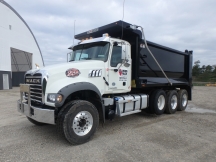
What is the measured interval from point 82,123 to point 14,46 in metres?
23.1

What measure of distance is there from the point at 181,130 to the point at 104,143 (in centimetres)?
256

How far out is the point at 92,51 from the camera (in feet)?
17.3

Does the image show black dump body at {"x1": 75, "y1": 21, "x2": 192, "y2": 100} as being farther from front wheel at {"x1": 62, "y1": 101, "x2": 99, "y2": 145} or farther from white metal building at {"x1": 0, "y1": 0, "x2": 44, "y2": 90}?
white metal building at {"x1": 0, "y1": 0, "x2": 44, "y2": 90}

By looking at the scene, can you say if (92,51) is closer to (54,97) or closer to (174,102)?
(54,97)

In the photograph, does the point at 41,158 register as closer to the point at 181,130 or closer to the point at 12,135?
the point at 12,135

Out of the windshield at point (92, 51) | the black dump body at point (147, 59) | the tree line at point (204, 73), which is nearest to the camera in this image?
the windshield at point (92, 51)

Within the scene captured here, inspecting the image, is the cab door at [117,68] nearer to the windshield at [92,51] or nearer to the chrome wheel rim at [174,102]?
the windshield at [92,51]

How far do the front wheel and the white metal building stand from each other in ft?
67.0

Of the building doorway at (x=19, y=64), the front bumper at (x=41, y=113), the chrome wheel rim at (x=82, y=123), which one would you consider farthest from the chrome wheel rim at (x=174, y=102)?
the building doorway at (x=19, y=64)

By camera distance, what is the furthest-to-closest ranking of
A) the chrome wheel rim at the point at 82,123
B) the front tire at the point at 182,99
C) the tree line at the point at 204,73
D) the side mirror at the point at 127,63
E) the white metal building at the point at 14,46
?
the tree line at the point at 204,73 < the white metal building at the point at 14,46 < the front tire at the point at 182,99 < the side mirror at the point at 127,63 < the chrome wheel rim at the point at 82,123

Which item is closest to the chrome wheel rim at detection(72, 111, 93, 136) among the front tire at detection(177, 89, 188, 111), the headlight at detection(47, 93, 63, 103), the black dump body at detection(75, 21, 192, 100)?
the headlight at detection(47, 93, 63, 103)

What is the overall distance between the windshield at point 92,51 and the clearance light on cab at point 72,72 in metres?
0.97

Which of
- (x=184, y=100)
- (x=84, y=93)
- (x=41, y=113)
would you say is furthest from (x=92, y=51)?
(x=184, y=100)

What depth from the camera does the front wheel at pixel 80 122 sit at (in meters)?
3.93
